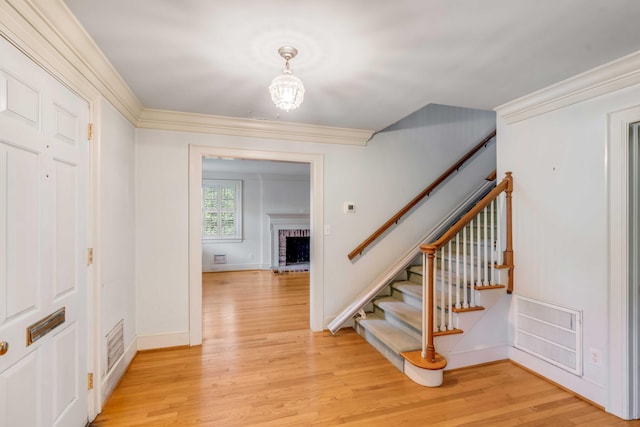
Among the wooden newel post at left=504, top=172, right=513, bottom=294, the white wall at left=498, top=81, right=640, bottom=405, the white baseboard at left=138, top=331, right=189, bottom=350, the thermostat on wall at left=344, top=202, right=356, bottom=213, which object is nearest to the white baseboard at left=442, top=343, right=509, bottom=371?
the white wall at left=498, top=81, right=640, bottom=405

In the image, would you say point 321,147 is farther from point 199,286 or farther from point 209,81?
point 199,286

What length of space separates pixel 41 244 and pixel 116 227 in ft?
3.04

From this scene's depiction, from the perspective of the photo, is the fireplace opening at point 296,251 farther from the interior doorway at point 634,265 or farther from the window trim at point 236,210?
the interior doorway at point 634,265

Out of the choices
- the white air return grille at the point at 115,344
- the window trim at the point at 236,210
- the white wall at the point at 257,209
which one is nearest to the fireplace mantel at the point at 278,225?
the white wall at the point at 257,209

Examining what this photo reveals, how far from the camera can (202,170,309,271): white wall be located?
23.1 feet

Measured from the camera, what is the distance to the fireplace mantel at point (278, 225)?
23.6 ft

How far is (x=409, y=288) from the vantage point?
3307mm

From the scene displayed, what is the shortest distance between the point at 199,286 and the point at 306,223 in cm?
458

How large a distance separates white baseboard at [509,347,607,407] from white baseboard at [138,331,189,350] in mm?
3129

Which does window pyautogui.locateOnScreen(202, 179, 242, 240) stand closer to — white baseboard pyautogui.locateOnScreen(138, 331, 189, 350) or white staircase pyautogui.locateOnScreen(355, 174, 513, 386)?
white baseboard pyautogui.locateOnScreen(138, 331, 189, 350)

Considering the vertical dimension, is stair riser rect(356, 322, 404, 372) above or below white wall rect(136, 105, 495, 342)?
below

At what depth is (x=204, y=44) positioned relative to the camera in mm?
1725

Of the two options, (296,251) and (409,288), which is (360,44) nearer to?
(409,288)

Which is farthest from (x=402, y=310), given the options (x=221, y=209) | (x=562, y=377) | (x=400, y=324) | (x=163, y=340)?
(x=221, y=209)
